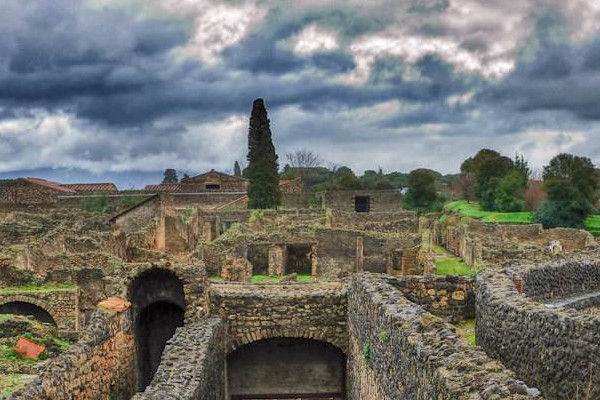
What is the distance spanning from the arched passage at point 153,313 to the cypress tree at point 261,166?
122 feet

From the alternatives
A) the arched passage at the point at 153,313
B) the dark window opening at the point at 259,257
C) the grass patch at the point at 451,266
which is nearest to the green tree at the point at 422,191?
the grass patch at the point at 451,266

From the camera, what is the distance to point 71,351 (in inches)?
346

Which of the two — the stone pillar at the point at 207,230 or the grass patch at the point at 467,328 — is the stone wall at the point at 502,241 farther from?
the stone pillar at the point at 207,230

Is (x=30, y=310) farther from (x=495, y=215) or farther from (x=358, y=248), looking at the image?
(x=495, y=215)

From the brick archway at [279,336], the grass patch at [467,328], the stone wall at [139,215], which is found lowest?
the brick archway at [279,336]

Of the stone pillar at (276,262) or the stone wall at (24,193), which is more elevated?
the stone wall at (24,193)

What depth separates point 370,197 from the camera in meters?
64.6

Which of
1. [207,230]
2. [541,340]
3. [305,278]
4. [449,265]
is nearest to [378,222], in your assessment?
[207,230]

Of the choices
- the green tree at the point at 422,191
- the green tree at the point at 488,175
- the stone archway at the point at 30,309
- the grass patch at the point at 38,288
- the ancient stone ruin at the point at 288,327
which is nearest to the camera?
the ancient stone ruin at the point at 288,327

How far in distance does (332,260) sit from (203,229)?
53.6 ft

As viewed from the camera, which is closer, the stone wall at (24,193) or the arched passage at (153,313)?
the arched passage at (153,313)

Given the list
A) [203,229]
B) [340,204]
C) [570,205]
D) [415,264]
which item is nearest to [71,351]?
[415,264]

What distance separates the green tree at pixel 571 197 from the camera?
43031 mm

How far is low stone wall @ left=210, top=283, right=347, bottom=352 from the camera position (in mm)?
12672
